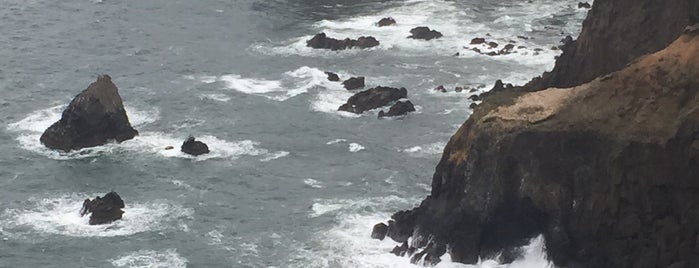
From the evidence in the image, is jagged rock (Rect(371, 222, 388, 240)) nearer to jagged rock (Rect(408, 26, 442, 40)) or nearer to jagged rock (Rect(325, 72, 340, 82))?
jagged rock (Rect(325, 72, 340, 82))

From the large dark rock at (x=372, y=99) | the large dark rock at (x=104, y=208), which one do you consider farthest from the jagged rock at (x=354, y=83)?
the large dark rock at (x=104, y=208)

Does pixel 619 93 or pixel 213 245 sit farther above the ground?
pixel 619 93

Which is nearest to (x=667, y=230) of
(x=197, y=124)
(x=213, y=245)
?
(x=213, y=245)

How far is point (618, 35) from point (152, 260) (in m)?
33.5

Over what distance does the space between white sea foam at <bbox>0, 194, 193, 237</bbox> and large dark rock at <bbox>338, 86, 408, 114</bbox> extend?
Result: 2390cm

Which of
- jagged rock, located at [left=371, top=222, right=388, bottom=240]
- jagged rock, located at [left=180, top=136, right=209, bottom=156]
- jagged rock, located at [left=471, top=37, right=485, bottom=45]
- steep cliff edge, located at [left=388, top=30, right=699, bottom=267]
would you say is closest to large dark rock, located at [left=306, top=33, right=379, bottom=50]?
jagged rock, located at [left=471, top=37, right=485, bottom=45]

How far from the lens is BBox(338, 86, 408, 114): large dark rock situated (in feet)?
325

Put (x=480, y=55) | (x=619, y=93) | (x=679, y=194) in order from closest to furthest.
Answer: (x=679, y=194) < (x=619, y=93) < (x=480, y=55)

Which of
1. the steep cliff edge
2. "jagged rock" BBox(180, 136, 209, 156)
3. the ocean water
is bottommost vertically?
the ocean water

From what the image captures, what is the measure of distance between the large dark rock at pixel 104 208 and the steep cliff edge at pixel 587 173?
2222cm

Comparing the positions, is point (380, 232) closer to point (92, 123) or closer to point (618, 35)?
point (618, 35)

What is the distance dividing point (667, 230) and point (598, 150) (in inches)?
226

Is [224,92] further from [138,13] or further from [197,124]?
[138,13]

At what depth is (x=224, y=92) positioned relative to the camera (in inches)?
4146
